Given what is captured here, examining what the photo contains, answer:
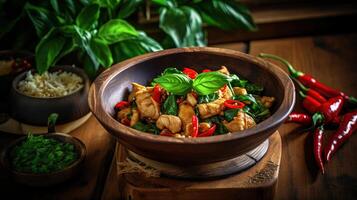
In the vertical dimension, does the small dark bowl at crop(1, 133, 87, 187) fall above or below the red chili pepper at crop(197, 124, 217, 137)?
below

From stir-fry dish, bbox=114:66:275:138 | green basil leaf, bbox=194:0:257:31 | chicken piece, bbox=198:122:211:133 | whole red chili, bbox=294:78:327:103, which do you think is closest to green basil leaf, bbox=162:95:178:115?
stir-fry dish, bbox=114:66:275:138

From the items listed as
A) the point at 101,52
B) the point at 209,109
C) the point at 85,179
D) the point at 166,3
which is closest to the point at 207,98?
the point at 209,109

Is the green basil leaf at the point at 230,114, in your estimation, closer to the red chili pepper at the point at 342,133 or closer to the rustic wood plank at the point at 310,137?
the rustic wood plank at the point at 310,137

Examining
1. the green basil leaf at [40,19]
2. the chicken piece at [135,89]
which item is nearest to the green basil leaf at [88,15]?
the green basil leaf at [40,19]

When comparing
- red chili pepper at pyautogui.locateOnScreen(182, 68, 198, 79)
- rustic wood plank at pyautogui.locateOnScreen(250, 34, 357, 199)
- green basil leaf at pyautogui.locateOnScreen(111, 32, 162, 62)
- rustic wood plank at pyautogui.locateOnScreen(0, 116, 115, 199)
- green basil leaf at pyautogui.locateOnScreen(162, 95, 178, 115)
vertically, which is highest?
red chili pepper at pyautogui.locateOnScreen(182, 68, 198, 79)

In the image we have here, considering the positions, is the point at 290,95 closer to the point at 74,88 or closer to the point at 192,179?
the point at 192,179

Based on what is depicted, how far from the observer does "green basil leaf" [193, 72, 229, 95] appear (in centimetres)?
150

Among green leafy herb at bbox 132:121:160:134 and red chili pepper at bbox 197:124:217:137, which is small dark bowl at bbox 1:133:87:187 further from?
red chili pepper at bbox 197:124:217:137

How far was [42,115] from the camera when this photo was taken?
1.89 metres

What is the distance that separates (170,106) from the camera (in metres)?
1.53

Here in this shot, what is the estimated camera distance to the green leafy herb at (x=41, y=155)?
160cm

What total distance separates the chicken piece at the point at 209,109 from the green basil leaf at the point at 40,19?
969 mm

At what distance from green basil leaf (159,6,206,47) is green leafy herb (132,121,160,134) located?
29.4 inches

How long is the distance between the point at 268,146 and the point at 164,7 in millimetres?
1012
